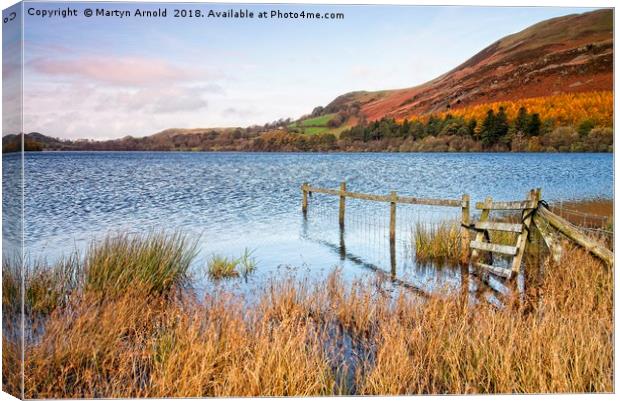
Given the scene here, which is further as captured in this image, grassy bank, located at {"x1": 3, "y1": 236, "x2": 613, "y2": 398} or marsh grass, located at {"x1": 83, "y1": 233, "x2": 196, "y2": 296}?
marsh grass, located at {"x1": 83, "y1": 233, "x2": 196, "y2": 296}

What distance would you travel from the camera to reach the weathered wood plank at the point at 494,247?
29.5 feet

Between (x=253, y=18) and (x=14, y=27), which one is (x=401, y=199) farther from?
(x=14, y=27)

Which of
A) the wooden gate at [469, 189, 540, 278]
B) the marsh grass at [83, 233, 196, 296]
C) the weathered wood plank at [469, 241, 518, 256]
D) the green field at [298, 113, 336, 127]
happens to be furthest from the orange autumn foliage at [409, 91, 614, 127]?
the marsh grass at [83, 233, 196, 296]

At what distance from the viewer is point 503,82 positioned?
27.9 ft

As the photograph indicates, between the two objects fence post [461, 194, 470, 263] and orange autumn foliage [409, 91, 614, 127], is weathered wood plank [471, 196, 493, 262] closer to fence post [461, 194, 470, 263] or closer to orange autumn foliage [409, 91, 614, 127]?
fence post [461, 194, 470, 263]

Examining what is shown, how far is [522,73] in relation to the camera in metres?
8.35

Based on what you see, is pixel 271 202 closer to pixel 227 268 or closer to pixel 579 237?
pixel 227 268

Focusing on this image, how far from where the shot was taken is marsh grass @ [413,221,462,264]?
10.5 meters

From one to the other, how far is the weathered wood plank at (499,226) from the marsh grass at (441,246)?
795mm

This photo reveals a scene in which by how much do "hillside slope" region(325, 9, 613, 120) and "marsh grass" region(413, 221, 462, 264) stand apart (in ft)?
7.02

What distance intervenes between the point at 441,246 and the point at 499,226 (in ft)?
4.94

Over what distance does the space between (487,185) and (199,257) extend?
15280 mm

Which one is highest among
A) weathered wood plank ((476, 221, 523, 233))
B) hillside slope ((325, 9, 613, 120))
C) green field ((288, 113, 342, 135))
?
hillside slope ((325, 9, 613, 120))

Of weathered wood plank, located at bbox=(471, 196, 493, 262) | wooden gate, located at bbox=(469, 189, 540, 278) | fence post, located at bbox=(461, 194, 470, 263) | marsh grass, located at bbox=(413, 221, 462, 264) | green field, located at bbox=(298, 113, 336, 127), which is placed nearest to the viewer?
wooden gate, located at bbox=(469, 189, 540, 278)
